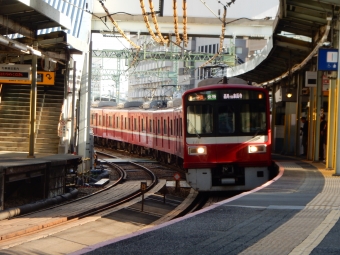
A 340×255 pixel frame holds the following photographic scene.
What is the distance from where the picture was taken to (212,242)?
300 inches

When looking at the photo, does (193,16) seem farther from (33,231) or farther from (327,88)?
(33,231)

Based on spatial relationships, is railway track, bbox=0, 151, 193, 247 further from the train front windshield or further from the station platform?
the station platform

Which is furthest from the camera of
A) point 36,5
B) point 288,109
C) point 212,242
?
point 288,109

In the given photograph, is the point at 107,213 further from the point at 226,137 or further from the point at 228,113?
the point at 228,113

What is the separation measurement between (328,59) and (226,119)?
8.51ft

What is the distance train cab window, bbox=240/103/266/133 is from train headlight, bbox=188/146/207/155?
3.24 feet

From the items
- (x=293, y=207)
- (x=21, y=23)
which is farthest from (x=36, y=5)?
(x=293, y=207)

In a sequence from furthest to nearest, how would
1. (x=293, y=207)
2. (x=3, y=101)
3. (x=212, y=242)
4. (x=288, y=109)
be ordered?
(x=288, y=109) < (x=3, y=101) < (x=293, y=207) < (x=212, y=242)

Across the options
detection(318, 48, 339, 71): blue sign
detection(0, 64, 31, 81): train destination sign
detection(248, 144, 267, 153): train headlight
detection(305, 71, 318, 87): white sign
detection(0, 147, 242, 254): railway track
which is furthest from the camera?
detection(305, 71, 318, 87): white sign

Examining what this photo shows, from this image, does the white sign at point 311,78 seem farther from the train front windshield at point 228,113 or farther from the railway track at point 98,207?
the railway track at point 98,207

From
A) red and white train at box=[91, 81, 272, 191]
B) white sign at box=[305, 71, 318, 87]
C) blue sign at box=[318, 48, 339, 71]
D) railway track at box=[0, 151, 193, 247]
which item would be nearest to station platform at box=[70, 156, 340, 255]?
A: railway track at box=[0, 151, 193, 247]

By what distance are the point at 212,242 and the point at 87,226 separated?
5.59 metres

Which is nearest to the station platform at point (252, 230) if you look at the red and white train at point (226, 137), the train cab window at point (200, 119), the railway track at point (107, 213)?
the railway track at point (107, 213)

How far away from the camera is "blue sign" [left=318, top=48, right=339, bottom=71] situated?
→ 16.3m
